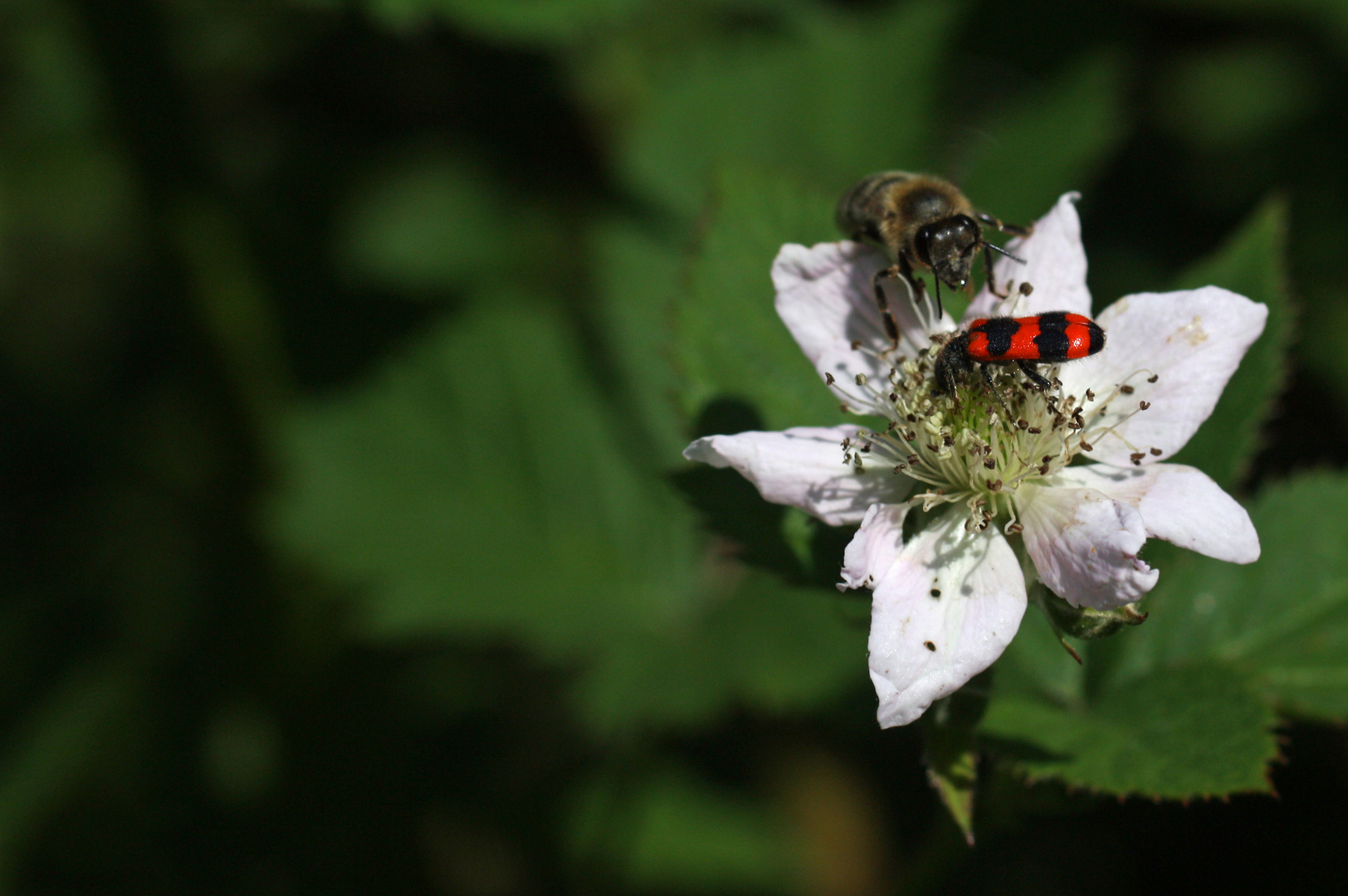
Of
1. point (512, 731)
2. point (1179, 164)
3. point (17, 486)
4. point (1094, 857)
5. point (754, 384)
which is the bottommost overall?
point (1094, 857)

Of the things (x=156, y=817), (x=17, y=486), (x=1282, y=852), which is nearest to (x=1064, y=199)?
(x=1282, y=852)

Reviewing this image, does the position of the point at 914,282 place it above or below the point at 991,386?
above

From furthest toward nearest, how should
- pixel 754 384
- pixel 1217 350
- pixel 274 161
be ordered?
pixel 274 161 → pixel 754 384 → pixel 1217 350

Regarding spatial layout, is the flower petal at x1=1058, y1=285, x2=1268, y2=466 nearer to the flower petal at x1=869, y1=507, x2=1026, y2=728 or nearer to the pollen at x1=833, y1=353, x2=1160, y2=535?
the pollen at x1=833, y1=353, x2=1160, y2=535

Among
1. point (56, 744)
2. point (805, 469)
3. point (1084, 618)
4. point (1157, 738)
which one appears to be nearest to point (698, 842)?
point (56, 744)

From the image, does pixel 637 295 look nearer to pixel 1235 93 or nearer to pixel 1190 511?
pixel 1190 511

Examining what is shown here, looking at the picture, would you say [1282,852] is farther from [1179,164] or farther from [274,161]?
[274,161]

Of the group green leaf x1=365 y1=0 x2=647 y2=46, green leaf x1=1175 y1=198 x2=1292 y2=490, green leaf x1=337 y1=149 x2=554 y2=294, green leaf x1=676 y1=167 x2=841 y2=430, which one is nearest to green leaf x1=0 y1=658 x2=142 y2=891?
green leaf x1=337 y1=149 x2=554 y2=294
